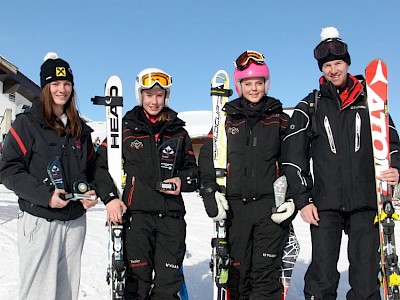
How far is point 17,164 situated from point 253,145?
194 centimetres

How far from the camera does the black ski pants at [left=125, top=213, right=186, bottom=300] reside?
339 cm

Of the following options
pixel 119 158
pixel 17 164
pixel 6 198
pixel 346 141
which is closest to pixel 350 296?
pixel 346 141

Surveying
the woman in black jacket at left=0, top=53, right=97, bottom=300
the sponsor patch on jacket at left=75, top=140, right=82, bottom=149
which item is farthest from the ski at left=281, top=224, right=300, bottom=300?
the sponsor patch on jacket at left=75, top=140, right=82, bottom=149

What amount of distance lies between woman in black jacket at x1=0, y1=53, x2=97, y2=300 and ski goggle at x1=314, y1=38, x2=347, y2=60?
216 centimetres

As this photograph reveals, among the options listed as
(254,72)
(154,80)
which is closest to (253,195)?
(254,72)

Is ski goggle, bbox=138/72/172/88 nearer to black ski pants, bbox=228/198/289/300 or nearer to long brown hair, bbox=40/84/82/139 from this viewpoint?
long brown hair, bbox=40/84/82/139

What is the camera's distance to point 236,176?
3562 mm

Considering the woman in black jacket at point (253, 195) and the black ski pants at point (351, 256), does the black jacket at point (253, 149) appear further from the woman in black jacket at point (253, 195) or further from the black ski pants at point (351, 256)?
the black ski pants at point (351, 256)

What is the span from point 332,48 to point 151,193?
1.98 metres

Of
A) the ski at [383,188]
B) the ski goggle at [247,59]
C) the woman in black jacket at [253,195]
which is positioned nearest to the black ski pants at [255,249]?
the woman in black jacket at [253,195]

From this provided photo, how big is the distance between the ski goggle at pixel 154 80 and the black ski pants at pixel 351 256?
5.88ft

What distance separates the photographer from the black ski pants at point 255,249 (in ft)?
11.4

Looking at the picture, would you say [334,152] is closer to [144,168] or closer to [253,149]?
[253,149]

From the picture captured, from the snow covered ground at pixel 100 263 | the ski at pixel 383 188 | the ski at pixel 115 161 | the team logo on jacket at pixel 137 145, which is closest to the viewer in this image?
the ski at pixel 383 188
